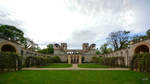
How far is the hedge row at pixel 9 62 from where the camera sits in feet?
37.8

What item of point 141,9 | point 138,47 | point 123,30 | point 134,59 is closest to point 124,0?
point 141,9

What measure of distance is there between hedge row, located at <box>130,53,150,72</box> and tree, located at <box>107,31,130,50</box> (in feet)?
75.2

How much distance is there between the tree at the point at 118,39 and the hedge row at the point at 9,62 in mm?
30906

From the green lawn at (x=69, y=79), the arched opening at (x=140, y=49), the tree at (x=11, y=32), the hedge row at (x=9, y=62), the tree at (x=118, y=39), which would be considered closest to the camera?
the green lawn at (x=69, y=79)

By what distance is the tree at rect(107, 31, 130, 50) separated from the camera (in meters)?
35.9

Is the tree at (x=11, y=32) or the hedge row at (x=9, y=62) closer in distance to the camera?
the hedge row at (x=9, y=62)

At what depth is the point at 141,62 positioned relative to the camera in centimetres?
1212

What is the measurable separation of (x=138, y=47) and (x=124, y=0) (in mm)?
10529

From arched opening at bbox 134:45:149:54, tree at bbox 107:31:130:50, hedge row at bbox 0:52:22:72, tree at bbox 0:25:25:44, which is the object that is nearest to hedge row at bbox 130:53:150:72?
arched opening at bbox 134:45:149:54

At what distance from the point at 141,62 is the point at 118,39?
1033 inches

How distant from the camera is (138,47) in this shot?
59.0 ft

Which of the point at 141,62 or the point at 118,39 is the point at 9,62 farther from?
the point at 118,39

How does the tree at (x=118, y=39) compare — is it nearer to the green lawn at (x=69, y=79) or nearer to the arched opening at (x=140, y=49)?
the arched opening at (x=140, y=49)

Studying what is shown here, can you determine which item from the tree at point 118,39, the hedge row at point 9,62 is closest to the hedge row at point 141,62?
the hedge row at point 9,62
